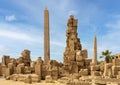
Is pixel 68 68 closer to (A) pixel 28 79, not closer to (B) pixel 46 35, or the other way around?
→ (A) pixel 28 79

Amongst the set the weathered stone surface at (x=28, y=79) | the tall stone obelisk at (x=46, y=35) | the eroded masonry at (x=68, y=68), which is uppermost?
the tall stone obelisk at (x=46, y=35)

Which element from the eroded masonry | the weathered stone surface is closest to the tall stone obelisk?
the eroded masonry

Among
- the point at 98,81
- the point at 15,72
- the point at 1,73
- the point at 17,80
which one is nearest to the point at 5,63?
the point at 1,73

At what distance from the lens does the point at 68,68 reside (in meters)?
28.3

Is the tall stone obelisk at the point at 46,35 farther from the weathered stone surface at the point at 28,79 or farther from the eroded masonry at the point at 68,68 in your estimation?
the weathered stone surface at the point at 28,79

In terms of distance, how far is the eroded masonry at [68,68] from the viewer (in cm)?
2202

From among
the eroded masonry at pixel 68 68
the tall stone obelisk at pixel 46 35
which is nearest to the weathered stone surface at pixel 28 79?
the eroded masonry at pixel 68 68

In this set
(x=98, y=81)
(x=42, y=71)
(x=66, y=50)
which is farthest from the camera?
(x=66, y=50)

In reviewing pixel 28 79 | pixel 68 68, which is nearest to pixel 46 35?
pixel 68 68

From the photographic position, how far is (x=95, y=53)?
4334 centimetres

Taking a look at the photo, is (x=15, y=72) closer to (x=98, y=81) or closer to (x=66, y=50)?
(x=66, y=50)

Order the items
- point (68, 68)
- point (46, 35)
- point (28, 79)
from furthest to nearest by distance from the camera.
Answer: point (46, 35), point (68, 68), point (28, 79)

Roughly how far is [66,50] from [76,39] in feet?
6.73

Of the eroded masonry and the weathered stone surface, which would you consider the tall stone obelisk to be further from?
the weathered stone surface
